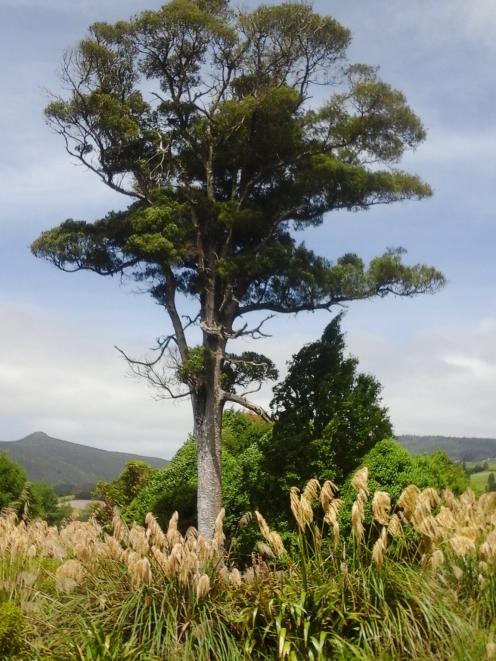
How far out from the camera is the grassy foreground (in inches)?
217

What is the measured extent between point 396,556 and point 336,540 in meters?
0.70

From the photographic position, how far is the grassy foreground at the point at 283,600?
5.51 meters

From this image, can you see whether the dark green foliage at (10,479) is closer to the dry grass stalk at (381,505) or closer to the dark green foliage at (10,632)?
the dark green foliage at (10,632)

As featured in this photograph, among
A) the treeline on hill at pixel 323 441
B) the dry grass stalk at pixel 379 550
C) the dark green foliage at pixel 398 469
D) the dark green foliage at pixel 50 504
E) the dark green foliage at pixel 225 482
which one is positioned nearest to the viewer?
the dry grass stalk at pixel 379 550

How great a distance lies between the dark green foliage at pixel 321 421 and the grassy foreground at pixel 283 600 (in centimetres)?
673

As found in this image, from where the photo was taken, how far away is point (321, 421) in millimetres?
13641

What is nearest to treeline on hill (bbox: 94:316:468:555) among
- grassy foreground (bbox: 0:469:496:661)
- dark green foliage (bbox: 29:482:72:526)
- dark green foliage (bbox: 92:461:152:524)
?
grassy foreground (bbox: 0:469:496:661)

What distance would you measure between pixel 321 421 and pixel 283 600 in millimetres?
7822

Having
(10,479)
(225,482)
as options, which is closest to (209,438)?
(225,482)

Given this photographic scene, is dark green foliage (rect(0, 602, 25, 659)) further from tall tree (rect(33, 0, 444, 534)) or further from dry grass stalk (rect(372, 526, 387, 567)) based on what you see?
tall tree (rect(33, 0, 444, 534))

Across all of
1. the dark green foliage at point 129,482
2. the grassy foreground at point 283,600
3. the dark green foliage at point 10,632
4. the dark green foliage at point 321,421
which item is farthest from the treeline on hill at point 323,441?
the dark green foliage at point 10,632

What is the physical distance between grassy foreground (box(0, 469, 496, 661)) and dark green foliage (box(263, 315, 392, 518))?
673 cm

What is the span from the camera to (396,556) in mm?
6387

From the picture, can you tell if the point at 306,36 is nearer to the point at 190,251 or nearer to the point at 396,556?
the point at 190,251
